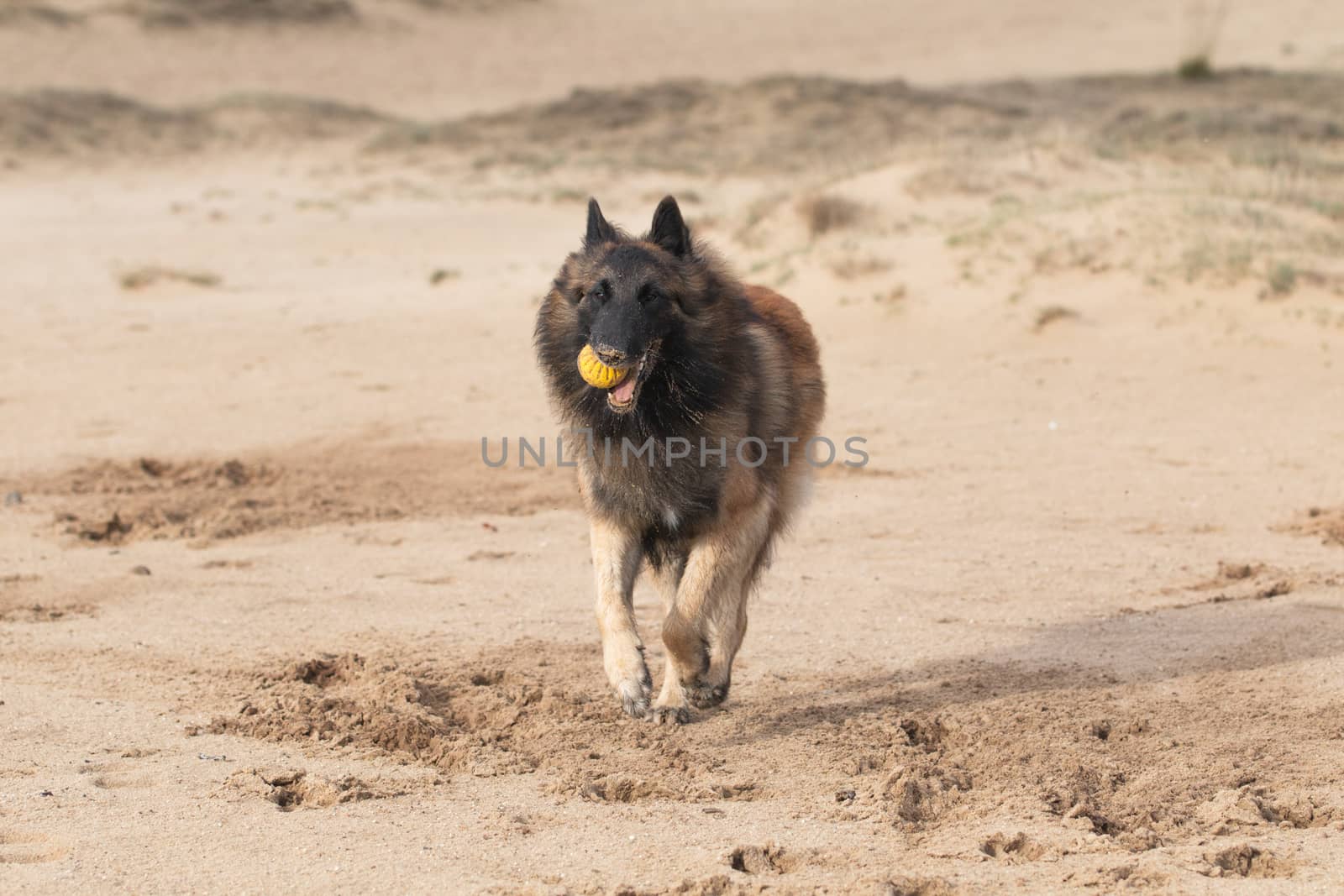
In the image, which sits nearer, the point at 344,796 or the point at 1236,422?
the point at 344,796

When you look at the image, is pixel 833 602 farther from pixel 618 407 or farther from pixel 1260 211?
pixel 1260 211

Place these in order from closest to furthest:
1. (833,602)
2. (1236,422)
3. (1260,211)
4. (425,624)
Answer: (425,624) < (833,602) < (1236,422) < (1260,211)

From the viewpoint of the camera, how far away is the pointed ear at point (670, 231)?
5.77m

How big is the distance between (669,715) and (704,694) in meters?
0.16

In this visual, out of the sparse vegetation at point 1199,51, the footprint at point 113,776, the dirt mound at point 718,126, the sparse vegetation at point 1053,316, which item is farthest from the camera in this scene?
the sparse vegetation at point 1199,51

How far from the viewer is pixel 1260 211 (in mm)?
14367

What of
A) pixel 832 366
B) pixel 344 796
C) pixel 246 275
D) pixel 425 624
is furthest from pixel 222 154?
pixel 344 796

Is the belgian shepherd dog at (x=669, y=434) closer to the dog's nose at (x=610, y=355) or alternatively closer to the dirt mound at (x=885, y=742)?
the dog's nose at (x=610, y=355)

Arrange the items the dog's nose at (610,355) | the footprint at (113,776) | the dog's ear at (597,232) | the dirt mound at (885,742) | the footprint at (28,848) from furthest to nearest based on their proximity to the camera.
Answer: the dog's ear at (597,232)
the dog's nose at (610,355)
the footprint at (113,776)
the dirt mound at (885,742)
the footprint at (28,848)

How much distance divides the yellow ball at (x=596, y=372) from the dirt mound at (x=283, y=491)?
372 centimetres

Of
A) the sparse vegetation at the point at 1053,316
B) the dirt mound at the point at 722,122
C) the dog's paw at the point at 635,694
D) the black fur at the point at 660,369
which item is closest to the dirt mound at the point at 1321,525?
the black fur at the point at 660,369

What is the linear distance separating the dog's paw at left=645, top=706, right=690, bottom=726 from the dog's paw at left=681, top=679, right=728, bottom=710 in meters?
0.05

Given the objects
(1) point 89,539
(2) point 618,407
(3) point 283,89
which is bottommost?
(1) point 89,539

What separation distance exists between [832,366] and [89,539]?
672 cm
